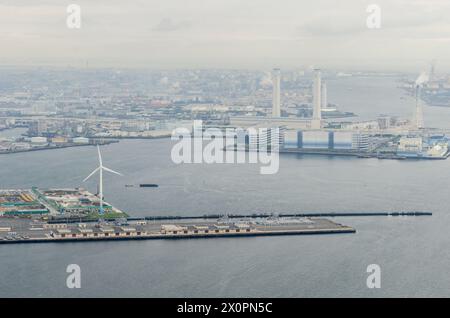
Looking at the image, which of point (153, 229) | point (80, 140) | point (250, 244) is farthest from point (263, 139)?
point (250, 244)

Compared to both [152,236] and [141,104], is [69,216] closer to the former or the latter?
[152,236]

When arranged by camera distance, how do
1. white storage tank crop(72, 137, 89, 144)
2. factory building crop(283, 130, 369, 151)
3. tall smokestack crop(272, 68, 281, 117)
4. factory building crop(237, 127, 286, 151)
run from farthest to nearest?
1. tall smokestack crop(272, 68, 281, 117)
2. white storage tank crop(72, 137, 89, 144)
3. factory building crop(237, 127, 286, 151)
4. factory building crop(283, 130, 369, 151)

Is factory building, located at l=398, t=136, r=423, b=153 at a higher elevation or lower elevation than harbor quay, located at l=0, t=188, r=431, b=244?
higher

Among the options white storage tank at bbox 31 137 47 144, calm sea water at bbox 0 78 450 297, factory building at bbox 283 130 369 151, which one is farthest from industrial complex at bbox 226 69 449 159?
white storage tank at bbox 31 137 47 144

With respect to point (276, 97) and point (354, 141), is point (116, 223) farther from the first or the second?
point (276, 97)

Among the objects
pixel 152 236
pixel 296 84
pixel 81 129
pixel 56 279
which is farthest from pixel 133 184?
pixel 296 84

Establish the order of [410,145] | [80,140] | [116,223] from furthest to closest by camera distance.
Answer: [80,140] < [410,145] < [116,223]

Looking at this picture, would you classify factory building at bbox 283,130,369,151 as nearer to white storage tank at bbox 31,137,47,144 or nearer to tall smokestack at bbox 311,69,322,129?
tall smokestack at bbox 311,69,322,129

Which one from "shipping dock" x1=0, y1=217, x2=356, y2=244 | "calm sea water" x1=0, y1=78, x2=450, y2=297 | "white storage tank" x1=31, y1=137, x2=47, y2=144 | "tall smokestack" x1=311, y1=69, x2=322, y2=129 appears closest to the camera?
"calm sea water" x1=0, y1=78, x2=450, y2=297
